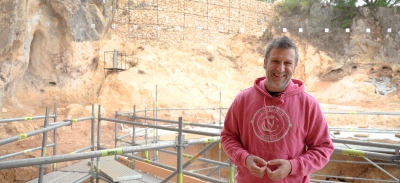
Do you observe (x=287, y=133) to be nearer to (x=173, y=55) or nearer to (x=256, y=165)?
(x=256, y=165)

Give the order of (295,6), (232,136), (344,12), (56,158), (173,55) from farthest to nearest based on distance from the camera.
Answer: (295,6) < (344,12) < (173,55) < (56,158) < (232,136)

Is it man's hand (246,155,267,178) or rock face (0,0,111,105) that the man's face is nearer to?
man's hand (246,155,267,178)

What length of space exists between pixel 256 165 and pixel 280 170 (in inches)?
4.6

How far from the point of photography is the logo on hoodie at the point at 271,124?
160cm

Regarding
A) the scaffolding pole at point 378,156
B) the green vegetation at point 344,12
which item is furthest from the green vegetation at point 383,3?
the scaffolding pole at point 378,156

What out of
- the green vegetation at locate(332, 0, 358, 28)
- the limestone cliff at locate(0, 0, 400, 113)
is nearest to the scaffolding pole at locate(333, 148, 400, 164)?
the limestone cliff at locate(0, 0, 400, 113)

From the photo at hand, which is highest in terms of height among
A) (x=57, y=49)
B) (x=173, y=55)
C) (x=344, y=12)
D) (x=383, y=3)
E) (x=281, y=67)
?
(x=383, y=3)

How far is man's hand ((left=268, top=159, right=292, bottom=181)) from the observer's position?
150cm

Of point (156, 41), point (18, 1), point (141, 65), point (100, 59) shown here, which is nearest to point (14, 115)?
point (18, 1)

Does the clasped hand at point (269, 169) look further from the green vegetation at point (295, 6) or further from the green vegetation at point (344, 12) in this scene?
the green vegetation at point (295, 6)

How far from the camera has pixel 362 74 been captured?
16.9 metres

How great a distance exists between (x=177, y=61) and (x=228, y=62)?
3.29 m

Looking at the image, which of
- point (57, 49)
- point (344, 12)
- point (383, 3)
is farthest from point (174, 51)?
point (383, 3)

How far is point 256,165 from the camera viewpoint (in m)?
1.55
